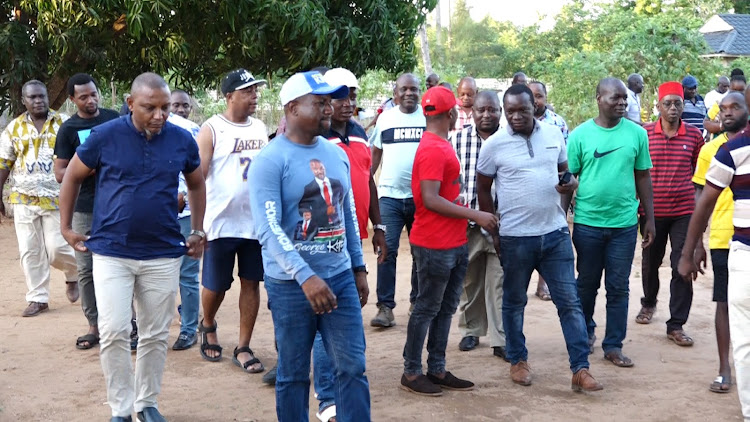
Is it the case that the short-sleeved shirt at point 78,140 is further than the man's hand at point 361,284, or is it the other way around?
the short-sleeved shirt at point 78,140

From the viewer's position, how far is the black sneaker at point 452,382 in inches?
231

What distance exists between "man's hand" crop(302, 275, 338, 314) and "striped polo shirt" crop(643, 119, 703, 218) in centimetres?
410

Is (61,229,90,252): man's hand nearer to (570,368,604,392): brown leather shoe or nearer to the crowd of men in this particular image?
the crowd of men

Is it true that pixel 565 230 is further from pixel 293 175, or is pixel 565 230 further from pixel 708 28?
pixel 708 28

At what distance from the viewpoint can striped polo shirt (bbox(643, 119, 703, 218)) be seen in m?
7.14

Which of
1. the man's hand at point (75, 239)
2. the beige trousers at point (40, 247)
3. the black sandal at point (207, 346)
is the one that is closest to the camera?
the man's hand at point (75, 239)

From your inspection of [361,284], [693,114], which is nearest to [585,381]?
[361,284]

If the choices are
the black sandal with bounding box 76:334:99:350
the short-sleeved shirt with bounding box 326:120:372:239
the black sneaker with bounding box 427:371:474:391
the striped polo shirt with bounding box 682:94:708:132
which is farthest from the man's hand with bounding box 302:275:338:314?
the striped polo shirt with bounding box 682:94:708:132

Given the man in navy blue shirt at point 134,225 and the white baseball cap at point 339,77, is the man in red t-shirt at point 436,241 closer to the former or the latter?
the white baseball cap at point 339,77

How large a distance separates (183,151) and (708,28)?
40199 mm

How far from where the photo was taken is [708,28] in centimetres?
4084

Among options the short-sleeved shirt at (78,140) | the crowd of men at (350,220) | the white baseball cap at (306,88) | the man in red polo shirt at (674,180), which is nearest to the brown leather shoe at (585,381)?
the crowd of men at (350,220)

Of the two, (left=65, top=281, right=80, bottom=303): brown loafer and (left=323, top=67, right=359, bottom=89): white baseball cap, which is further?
(left=65, top=281, right=80, bottom=303): brown loafer

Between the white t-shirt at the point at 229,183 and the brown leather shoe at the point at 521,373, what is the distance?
200 cm
